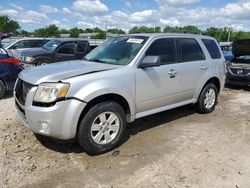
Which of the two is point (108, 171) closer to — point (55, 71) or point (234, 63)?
point (55, 71)

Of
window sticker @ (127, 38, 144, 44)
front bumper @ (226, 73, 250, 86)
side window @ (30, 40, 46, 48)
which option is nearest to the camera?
window sticker @ (127, 38, 144, 44)

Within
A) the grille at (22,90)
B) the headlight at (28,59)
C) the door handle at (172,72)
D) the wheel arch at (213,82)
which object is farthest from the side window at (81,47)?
the grille at (22,90)

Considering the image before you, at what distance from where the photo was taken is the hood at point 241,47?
9811mm

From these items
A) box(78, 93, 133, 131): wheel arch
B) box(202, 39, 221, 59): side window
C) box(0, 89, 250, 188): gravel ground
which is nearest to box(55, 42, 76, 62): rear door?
box(0, 89, 250, 188): gravel ground

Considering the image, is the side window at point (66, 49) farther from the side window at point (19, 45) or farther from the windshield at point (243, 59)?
the windshield at point (243, 59)

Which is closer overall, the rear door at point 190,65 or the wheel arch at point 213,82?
the rear door at point 190,65

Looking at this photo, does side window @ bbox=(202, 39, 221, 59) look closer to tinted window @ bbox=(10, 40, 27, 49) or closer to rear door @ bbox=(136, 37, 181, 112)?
rear door @ bbox=(136, 37, 181, 112)

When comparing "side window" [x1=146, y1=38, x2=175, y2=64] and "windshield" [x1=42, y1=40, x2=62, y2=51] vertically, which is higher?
"side window" [x1=146, y1=38, x2=175, y2=64]

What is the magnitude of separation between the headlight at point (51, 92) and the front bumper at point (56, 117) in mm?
88

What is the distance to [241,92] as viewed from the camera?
29.8 ft

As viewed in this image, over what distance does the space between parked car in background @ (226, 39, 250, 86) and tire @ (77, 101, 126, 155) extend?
659cm

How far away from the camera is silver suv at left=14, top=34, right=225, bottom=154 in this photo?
3.67 meters

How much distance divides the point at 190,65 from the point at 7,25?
66.9 meters

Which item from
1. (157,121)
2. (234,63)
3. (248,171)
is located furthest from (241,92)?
(248,171)
